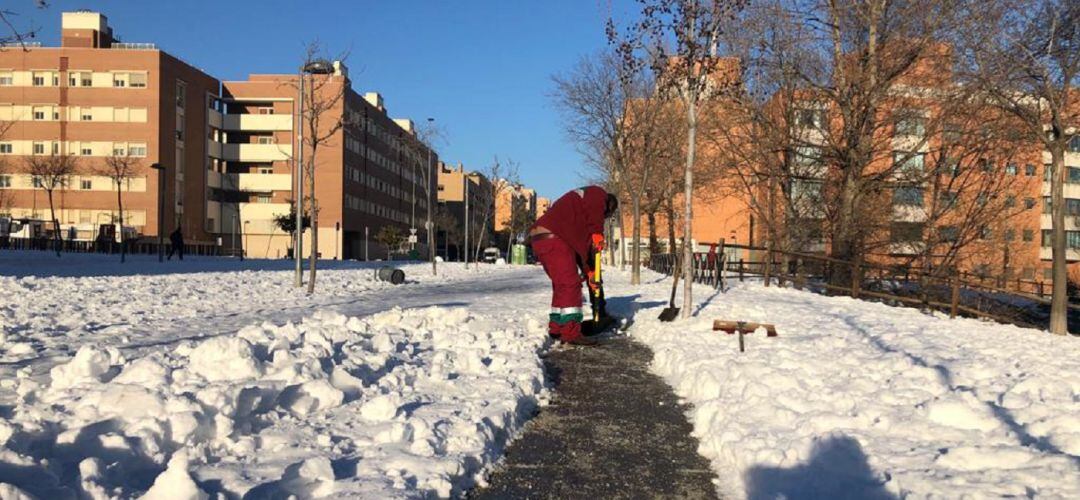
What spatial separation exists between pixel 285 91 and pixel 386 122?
24.5m

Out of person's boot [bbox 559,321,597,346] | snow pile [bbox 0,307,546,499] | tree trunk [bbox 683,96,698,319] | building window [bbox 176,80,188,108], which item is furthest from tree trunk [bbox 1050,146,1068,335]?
building window [bbox 176,80,188,108]

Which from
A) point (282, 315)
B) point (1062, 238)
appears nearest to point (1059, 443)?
point (282, 315)

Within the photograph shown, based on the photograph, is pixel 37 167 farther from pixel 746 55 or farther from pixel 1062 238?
pixel 1062 238

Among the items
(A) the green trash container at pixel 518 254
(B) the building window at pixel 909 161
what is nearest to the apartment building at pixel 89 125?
(A) the green trash container at pixel 518 254

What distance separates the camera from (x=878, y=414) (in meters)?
5.23

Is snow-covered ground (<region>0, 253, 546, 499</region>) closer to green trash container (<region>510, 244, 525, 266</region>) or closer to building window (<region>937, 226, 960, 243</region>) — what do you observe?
building window (<region>937, 226, 960, 243</region>)

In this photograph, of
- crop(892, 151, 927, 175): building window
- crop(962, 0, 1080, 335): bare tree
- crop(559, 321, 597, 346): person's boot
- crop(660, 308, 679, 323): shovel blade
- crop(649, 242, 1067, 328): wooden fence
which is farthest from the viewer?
crop(892, 151, 927, 175): building window

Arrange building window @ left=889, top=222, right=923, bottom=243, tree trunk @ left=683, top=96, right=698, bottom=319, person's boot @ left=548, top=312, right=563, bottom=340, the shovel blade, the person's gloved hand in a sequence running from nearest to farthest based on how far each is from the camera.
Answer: person's boot @ left=548, top=312, right=563, bottom=340, the person's gloved hand, the shovel blade, tree trunk @ left=683, top=96, right=698, bottom=319, building window @ left=889, top=222, right=923, bottom=243

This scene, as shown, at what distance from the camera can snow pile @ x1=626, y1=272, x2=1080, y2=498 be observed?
4.04 meters

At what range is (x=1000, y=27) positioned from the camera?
48.8ft

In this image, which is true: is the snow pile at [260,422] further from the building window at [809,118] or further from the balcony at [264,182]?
the balcony at [264,182]

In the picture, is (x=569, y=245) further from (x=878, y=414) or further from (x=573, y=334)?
(x=878, y=414)

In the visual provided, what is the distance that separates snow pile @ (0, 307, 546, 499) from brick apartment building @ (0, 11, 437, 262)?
55.2m

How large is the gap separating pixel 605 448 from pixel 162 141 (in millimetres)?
72852
